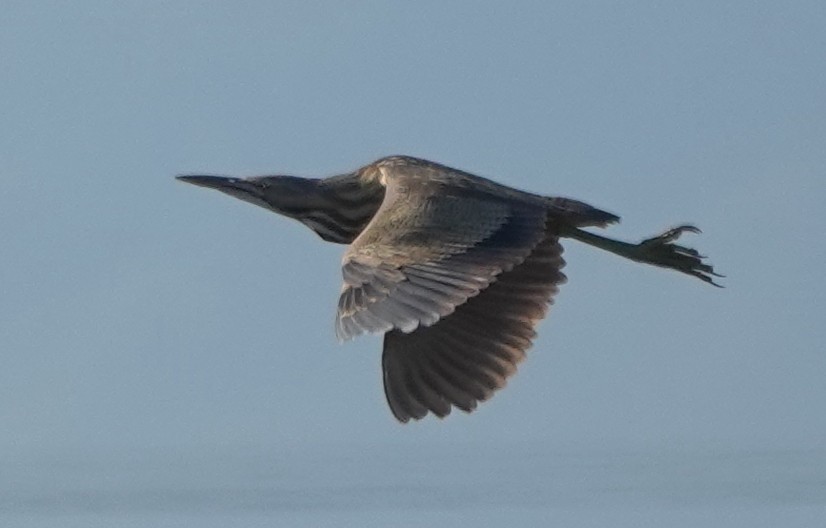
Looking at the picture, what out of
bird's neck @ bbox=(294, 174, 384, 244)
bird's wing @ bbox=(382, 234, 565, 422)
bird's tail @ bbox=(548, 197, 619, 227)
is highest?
bird's neck @ bbox=(294, 174, 384, 244)

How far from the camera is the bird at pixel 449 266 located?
24.3 feet

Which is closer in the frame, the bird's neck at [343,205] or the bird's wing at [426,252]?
the bird's wing at [426,252]

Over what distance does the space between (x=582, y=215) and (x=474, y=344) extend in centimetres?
53

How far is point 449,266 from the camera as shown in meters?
7.62

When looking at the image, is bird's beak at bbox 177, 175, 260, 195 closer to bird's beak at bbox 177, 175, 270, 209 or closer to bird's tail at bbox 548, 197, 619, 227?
bird's beak at bbox 177, 175, 270, 209

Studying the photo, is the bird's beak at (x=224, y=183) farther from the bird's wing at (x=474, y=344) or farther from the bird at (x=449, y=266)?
the bird's wing at (x=474, y=344)

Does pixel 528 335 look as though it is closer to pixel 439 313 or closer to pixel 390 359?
pixel 390 359

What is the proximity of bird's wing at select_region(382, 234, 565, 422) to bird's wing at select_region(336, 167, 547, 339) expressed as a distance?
22 cm

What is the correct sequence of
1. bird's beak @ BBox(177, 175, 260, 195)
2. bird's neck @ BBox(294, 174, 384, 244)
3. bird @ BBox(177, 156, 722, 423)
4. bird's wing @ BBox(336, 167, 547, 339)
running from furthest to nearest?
bird's beak @ BBox(177, 175, 260, 195) → bird's neck @ BBox(294, 174, 384, 244) → bird @ BBox(177, 156, 722, 423) → bird's wing @ BBox(336, 167, 547, 339)

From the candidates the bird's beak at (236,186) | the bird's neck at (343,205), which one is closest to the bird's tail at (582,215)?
the bird's neck at (343,205)

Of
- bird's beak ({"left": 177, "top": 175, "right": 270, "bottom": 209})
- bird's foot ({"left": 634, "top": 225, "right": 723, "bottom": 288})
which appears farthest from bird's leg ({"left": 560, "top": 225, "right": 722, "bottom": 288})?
bird's beak ({"left": 177, "top": 175, "right": 270, "bottom": 209})

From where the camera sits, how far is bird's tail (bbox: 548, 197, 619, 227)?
8297 millimetres

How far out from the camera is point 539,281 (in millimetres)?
8227

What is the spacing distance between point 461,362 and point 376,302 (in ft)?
3.04
